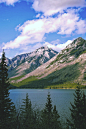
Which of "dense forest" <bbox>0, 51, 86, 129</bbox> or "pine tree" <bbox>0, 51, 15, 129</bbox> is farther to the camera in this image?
"pine tree" <bbox>0, 51, 15, 129</bbox>

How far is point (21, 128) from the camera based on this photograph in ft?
41.2

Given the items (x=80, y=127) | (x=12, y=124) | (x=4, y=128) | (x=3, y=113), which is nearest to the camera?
(x=4, y=128)

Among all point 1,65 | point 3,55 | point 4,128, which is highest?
point 3,55

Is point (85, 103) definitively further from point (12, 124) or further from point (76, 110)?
point (12, 124)

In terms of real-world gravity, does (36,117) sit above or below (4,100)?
below

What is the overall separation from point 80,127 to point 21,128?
14.1 m

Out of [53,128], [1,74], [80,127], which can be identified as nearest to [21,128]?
[53,128]

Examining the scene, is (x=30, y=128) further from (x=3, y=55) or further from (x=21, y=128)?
(x=3, y=55)

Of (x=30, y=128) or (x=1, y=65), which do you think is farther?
(x=1, y=65)

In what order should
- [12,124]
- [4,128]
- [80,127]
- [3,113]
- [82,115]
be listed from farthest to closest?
[3,113]
[82,115]
[80,127]
[12,124]
[4,128]

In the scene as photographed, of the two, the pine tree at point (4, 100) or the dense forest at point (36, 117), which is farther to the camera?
the pine tree at point (4, 100)

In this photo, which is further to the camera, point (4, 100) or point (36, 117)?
point (4, 100)

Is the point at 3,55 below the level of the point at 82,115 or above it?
above

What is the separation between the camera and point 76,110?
25.5 m
